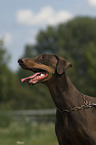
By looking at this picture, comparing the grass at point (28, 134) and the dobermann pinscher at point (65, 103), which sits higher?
the dobermann pinscher at point (65, 103)

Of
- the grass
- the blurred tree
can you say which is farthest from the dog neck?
the blurred tree

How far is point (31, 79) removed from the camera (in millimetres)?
3975

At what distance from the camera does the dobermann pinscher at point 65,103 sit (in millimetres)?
3979

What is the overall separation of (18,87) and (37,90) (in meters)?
4.00

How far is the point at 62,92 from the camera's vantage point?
13.7ft

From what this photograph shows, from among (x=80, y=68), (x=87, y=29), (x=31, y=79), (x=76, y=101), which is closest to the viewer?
(x=31, y=79)

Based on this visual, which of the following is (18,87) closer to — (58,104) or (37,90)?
(37,90)

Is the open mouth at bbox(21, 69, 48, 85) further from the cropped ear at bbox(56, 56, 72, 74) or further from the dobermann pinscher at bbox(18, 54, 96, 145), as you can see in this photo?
the cropped ear at bbox(56, 56, 72, 74)

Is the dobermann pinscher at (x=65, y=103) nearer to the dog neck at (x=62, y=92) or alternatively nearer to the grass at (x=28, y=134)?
the dog neck at (x=62, y=92)

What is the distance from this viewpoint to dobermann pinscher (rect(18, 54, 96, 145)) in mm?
3979

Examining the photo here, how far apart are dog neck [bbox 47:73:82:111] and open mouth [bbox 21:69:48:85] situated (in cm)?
15

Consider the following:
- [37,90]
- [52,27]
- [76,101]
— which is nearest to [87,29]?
[52,27]

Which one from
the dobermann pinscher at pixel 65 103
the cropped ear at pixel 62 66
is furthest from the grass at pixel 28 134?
the cropped ear at pixel 62 66

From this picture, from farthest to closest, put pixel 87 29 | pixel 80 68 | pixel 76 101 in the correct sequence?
pixel 87 29, pixel 80 68, pixel 76 101
